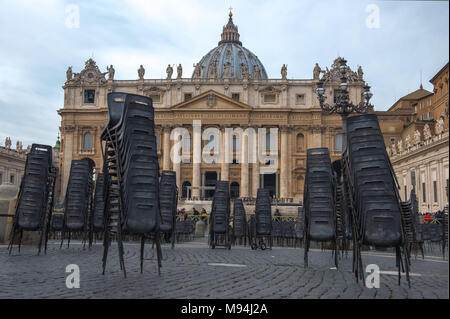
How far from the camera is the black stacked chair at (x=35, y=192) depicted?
9680mm

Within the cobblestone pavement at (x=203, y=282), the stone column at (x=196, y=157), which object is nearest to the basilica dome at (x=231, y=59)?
the stone column at (x=196, y=157)

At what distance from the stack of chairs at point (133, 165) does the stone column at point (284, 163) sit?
48.3m

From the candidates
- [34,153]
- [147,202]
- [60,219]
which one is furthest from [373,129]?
[60,219]

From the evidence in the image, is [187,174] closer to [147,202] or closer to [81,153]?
[81,153]

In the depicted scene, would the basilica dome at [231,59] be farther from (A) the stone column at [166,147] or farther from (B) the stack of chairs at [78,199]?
(B) the stack of chairs at [78,199]

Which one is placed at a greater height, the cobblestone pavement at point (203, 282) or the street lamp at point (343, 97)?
the street lamp at point (343, 97)

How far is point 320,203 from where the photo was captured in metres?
7.98

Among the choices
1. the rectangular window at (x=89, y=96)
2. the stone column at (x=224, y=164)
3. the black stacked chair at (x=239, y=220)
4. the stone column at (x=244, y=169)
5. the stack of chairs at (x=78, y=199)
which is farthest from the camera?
the rectangular window at (x=89, y=96)

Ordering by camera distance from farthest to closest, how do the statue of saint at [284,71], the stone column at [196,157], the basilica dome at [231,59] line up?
the basilica dome at [231,59] < the statue of saint at [284,71] < the stone column at [196,157]

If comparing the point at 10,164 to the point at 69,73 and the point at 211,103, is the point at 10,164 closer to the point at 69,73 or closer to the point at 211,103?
the point at 69,73

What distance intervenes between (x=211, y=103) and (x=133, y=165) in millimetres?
48943

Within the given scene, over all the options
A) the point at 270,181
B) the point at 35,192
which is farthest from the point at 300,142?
the point at 35,192

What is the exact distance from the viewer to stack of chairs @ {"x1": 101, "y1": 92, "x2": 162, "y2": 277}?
5684mm

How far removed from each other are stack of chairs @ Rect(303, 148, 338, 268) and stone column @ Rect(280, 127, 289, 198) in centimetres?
4555
